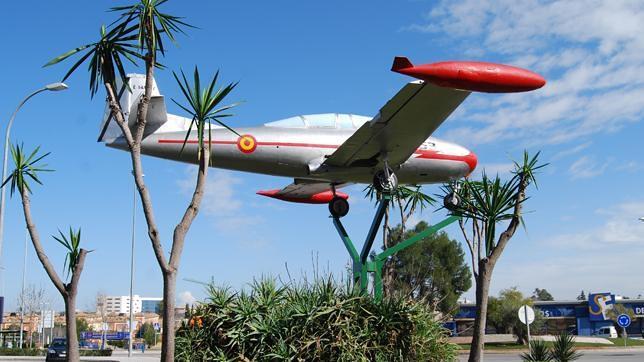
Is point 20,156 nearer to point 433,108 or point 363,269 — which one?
point 363,269

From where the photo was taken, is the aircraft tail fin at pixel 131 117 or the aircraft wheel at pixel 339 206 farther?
the aircraft wheel at pixel 339 206

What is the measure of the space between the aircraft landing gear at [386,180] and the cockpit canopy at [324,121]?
1.96 meters

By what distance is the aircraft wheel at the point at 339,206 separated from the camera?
2053cm

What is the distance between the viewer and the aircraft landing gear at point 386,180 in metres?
18.6

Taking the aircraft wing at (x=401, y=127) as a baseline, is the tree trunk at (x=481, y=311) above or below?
below

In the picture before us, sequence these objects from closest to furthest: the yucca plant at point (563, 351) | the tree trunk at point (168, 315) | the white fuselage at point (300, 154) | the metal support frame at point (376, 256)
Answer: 1. the tree trunk at point (168, 315)
2. the yucca plant at point (563, 351)
3. the metal support frame at point (376, 256)
4. the white fuselage at point (300, 154)

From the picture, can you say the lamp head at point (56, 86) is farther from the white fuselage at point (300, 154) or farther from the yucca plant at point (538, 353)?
the yucca plant at point (538, 353)

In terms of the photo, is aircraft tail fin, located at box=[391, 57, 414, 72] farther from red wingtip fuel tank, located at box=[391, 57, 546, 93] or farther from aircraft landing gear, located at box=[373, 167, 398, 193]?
aircraft landing gear, located at box=[373, 167, 398, 193]

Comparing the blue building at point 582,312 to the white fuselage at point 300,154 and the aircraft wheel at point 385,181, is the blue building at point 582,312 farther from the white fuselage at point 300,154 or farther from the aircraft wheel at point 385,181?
the aircraft wheel at point 385,181

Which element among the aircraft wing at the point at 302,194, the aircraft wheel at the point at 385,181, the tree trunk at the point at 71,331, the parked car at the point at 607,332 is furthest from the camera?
the parked car at the point at 607,332

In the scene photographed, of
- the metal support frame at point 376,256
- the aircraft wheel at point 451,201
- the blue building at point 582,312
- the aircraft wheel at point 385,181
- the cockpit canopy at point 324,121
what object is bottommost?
the blue building at point 582,312

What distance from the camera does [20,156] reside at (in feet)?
52.1

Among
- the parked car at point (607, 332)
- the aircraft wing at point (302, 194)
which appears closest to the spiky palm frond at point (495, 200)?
the aircraft wing at point (302, 194)

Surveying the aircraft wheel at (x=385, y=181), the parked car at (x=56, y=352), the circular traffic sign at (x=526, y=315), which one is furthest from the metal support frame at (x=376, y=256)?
the parked car at (x=56, y=352)
